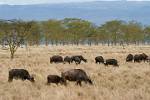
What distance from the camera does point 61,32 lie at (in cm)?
12594

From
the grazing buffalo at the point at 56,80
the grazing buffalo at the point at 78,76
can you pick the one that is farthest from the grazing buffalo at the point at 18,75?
the grazing buffalo at the point at 78,76

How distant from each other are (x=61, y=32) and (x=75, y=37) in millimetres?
5252

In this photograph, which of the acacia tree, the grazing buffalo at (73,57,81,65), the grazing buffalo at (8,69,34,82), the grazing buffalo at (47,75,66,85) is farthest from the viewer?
the acacia tree

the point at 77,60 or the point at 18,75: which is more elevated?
the point at 18,75

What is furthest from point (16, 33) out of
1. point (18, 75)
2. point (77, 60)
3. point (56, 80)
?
point (56, 80)

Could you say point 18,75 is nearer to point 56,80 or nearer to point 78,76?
point 56,80

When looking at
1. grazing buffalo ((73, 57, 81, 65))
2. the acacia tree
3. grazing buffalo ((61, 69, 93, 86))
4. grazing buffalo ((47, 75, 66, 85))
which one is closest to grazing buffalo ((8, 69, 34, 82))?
grazing buffalo ((47, 75, 66, 85))

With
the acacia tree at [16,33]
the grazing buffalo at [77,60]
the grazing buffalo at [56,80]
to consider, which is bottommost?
the grazing buffalo at [77,60]

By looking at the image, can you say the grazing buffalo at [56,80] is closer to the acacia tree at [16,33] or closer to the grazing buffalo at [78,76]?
the grazing buffalo at [78,76]

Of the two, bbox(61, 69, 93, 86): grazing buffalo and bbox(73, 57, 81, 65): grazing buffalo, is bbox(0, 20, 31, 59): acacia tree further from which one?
bbox(61, 69, 93, 86): grazing buffalo

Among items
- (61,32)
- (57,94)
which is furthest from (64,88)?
(61,32)

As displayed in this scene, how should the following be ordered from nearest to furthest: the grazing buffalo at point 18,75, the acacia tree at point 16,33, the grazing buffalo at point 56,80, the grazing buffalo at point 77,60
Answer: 1. the grazing buffalo at point 56,80
2. the grazing buffalo at point 18,75
3. the grazing buffalo at point 77,60
4. the acacia tree at point 16,33

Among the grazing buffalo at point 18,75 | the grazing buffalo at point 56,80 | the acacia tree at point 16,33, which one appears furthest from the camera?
the acacia tree at point 16,33

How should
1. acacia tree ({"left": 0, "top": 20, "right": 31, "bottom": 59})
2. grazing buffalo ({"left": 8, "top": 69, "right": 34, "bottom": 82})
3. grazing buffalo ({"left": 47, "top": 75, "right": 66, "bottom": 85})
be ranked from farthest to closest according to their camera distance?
acacia tree ({"left": 0, "top": 20, "right": 31, "bottom": 59})
grazing buffalo ({"left": 8, "top": 69, "right": 34, "bottom": 82})
grazing buffalo ({"left": 47, "top": 75, "right": 66, "bottom": 85})
